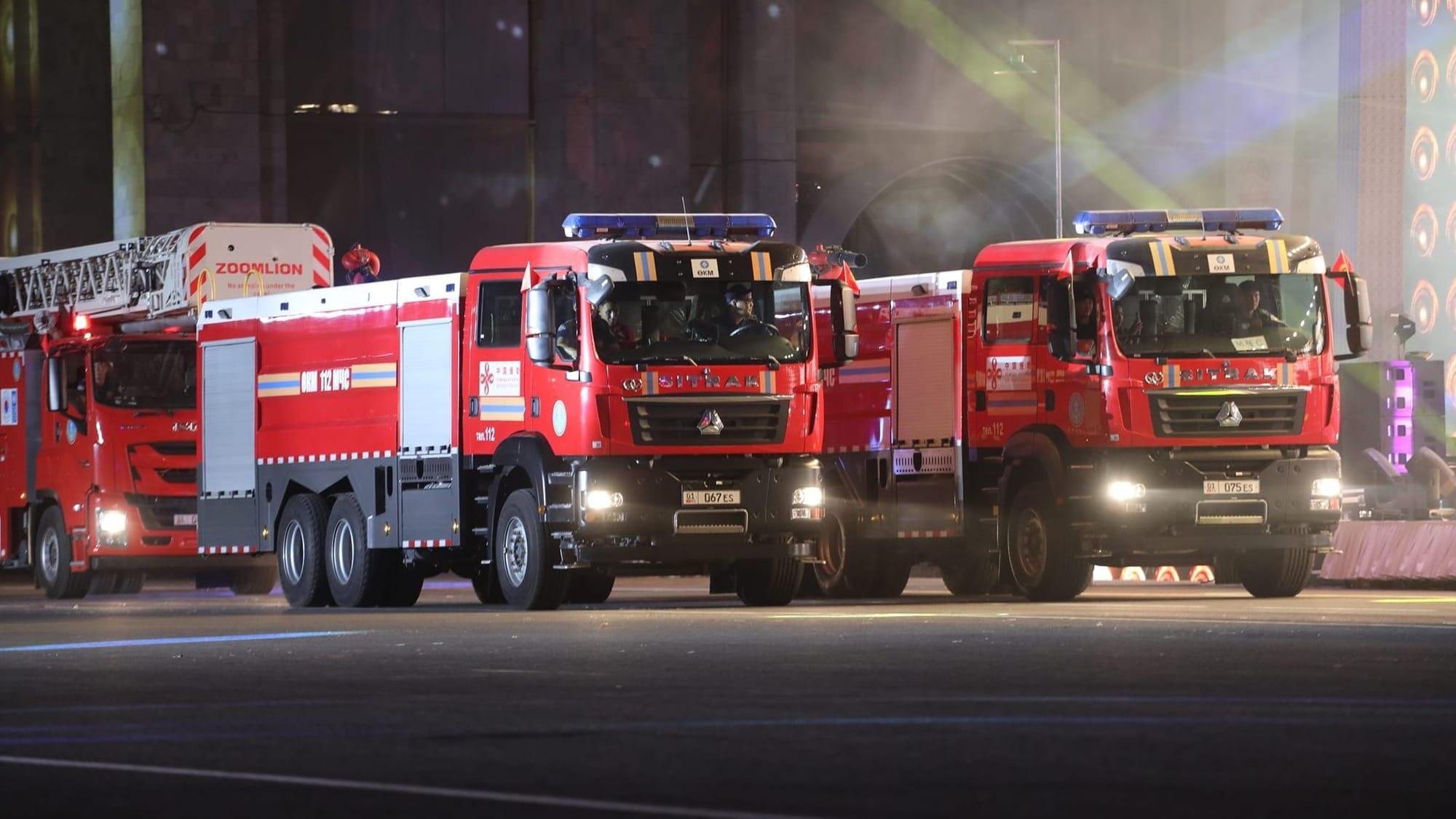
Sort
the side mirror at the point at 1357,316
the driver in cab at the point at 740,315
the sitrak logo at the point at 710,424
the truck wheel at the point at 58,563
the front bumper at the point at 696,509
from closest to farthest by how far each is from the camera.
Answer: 1. the front bumper at the point at 696,509
2. the sitrak logo at the point at 710,424
3. the driver in cab at the point at 740,315
4. the side mirror at the point at 1357,316
5. the truck wheel at the point at 58,563

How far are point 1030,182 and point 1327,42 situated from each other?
7844mm

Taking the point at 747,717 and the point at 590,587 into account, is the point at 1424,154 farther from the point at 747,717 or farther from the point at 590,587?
the point at 747,717

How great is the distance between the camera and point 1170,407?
24359 millimetres

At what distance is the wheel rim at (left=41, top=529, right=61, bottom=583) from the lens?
104 feet

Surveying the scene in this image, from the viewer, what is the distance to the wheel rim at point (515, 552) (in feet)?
78.2

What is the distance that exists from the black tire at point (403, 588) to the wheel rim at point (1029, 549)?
18.5ft

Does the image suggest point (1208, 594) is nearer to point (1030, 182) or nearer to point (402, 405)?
point (402, 405)

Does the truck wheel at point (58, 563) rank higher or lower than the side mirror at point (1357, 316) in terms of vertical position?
lower

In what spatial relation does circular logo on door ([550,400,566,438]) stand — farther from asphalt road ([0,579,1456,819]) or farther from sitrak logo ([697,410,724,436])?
asphalt road ([0,579,1456,819])

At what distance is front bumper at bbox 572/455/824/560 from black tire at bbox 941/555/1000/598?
3.62 meters

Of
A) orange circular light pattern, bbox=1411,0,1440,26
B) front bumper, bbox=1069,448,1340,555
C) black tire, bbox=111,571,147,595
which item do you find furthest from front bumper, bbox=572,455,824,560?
orange circular light pattern, bbox=1411,0,1440,26

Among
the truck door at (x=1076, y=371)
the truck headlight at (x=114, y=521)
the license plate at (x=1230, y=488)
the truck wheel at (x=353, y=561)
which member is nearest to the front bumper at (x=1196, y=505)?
the license plate at (x=1230, y=488)

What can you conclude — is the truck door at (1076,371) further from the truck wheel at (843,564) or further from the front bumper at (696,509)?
the truck wheel at (843,564)

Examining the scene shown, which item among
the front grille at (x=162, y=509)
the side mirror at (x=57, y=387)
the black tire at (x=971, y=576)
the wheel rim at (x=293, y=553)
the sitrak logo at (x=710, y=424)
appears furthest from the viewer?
the side mirror at (x=57, y=387)
